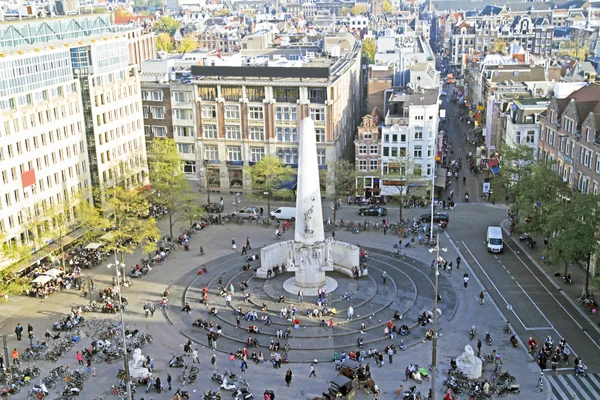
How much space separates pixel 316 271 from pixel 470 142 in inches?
3073

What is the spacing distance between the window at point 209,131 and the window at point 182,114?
11.6ft

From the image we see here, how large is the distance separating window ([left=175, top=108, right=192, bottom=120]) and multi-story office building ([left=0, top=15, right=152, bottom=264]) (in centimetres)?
869

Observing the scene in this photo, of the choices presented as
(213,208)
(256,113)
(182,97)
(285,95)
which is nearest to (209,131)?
(182,97)

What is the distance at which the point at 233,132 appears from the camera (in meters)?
105

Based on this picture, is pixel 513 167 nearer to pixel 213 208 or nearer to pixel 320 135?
pixel 320 135

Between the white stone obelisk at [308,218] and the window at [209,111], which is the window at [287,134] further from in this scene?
the white stone obelisk at [308,218]

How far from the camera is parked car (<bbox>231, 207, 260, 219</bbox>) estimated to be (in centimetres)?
9431

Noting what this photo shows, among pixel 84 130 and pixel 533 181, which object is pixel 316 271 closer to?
pixel 533 181

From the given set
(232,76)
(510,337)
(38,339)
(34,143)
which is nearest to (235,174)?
(232,76)

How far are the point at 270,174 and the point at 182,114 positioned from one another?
22699 mm

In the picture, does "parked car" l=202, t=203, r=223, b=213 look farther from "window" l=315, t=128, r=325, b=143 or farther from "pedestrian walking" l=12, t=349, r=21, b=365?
"pedestrian walking" l=12, t=349, r=21, b=365

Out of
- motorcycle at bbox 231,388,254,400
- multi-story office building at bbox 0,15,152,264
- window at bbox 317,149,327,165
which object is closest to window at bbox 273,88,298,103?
window at bbox 317,149,327,165

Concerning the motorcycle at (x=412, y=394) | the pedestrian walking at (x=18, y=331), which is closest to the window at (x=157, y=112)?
the pedestrian walking at (x=18, y=331)

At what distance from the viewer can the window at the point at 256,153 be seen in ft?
344
